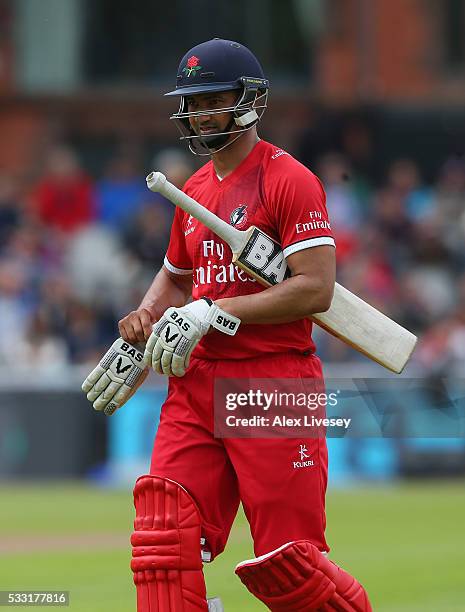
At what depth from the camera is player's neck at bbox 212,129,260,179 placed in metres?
5.63

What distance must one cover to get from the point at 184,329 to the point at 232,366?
306mm

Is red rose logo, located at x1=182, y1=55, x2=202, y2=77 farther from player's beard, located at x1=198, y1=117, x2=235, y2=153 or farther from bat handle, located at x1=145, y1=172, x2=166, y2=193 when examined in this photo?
bat handle, located at x1=145, y1=172, x2=166, y2=193

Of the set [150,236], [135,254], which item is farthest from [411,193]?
[135,254]

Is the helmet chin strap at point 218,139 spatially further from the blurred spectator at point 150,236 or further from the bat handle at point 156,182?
the blurred spectator at point 150,236

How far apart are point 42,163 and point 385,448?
6956 millimetres

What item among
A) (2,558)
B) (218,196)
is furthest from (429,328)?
(218,196)

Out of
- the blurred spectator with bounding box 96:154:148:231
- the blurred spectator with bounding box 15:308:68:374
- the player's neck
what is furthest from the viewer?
the blurred spectator with bounding box 96:154:148:231

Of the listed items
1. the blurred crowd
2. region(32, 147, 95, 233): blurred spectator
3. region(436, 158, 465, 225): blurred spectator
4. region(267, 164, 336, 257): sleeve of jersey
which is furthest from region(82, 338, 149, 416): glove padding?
region(436, 158, 465, 225): blurred spectator

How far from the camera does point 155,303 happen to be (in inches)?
235

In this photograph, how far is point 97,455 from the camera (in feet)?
48.6

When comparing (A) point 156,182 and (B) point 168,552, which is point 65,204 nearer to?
(A) point 156,182

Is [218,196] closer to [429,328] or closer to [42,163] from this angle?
[429,328]

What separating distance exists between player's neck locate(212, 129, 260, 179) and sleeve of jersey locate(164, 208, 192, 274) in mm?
286

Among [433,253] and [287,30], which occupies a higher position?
[287,30]
